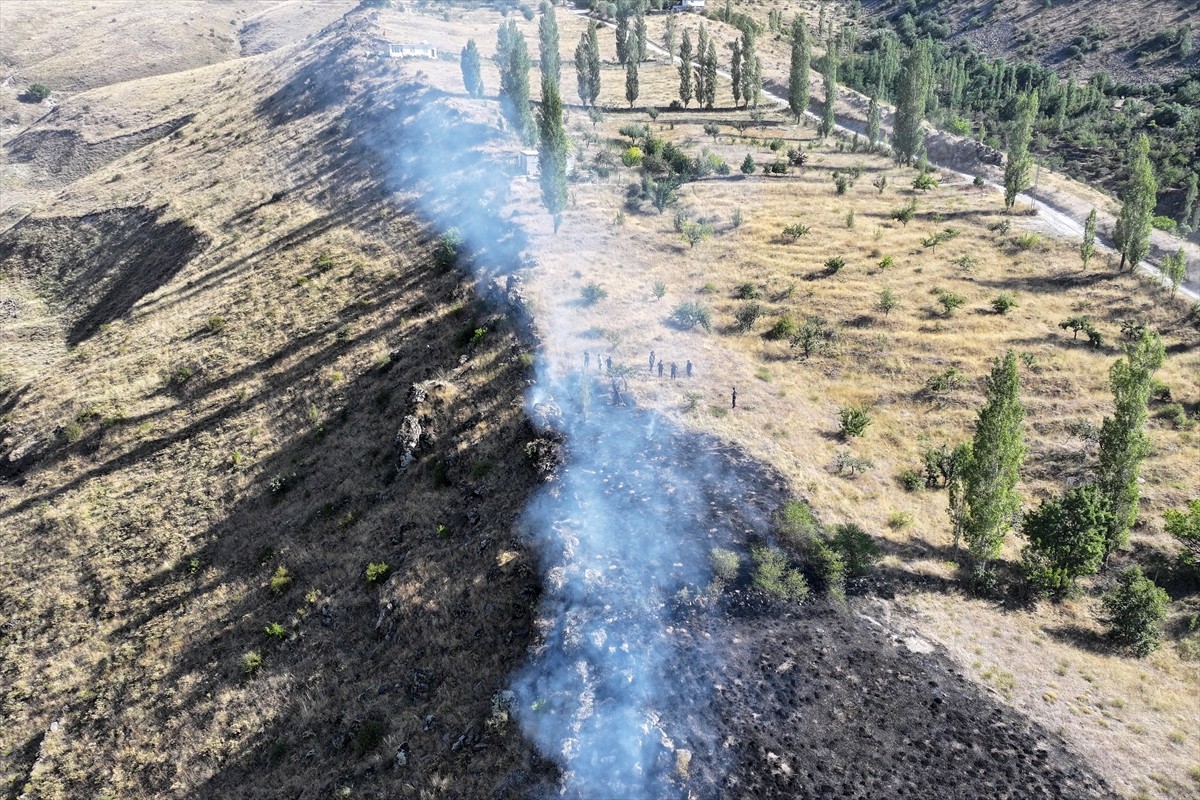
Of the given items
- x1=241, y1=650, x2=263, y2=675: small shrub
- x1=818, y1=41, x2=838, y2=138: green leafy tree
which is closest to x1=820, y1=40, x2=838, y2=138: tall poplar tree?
x1=818, y1=41, x2=838, y2=138: green leafy tree

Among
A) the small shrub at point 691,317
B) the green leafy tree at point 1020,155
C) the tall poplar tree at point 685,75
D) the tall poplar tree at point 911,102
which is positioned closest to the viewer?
the small shrub at point 691,317

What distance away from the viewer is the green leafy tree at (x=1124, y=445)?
31969mm

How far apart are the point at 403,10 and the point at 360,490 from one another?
406ft

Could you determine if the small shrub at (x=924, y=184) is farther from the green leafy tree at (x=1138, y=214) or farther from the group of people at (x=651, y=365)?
the group of people at (x=651, y=365)

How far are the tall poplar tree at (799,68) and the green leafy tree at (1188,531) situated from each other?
77.3 meters

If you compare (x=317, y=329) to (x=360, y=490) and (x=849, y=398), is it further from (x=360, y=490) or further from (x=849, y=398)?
(x=849, y=398)

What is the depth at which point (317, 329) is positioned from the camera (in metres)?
54.0

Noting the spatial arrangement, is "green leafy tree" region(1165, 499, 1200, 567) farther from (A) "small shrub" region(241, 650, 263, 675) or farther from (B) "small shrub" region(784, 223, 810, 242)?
(A) "small shrub" region(241, 650, 263, 675)

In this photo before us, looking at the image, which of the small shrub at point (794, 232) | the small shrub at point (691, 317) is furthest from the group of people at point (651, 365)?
the small shrub at point (794, 232)

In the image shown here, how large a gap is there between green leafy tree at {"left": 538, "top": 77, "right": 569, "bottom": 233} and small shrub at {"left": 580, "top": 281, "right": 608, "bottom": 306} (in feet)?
30.6

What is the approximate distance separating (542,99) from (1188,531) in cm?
5277

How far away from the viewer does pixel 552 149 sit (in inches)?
2069

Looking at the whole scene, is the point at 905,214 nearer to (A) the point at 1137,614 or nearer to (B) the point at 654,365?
(B) the point at 654,365

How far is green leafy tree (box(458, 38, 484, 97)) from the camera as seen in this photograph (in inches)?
3241
